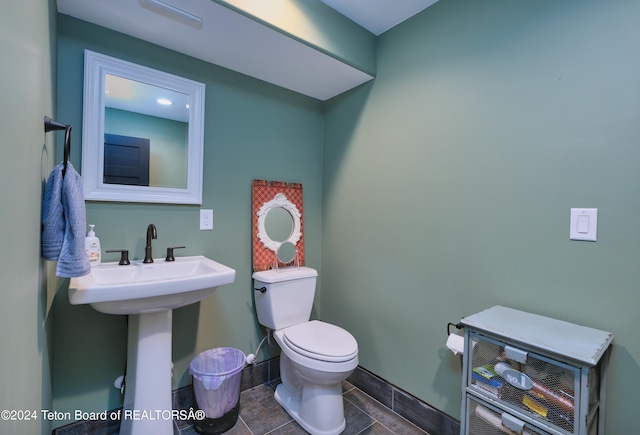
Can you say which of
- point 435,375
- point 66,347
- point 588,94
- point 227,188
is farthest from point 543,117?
point 66,347

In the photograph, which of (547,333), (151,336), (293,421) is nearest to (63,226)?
(151,336)

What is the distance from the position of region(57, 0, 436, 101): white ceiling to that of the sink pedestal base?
1407 mm

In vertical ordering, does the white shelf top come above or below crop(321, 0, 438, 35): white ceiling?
below

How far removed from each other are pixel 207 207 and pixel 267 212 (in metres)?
0.40

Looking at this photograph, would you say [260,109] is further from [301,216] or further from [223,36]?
[301,216]

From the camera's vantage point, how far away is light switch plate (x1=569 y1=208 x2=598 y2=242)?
3.53 ft

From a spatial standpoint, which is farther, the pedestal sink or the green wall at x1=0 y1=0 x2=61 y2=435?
the pedestal sink

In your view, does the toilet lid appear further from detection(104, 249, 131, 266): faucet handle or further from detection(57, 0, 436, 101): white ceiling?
detection(57, 0, 436, 101): white ceiling

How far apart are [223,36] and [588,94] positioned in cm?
166

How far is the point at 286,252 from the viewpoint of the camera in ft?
6.75

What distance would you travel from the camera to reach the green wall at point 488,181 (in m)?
1.04

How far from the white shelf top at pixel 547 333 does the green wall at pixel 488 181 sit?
0.27 feet

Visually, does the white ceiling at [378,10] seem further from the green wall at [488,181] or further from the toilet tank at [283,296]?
the toilet tank at [283,296]

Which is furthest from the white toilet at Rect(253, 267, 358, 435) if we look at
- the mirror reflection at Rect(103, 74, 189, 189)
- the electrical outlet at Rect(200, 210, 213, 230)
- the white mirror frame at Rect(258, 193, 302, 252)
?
the mirror reflection at Rect(103, 74, 189, 189)
